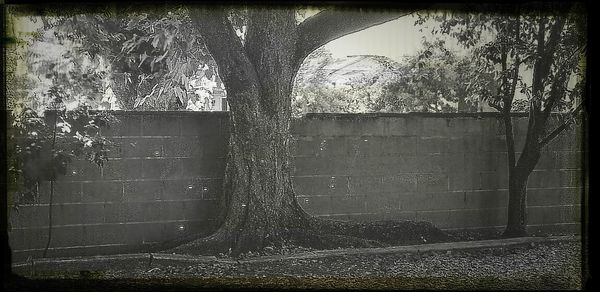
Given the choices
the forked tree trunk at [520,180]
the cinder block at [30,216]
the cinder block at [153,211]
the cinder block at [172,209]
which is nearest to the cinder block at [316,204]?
the cinder block at [172,209]

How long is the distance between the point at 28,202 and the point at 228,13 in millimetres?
1781

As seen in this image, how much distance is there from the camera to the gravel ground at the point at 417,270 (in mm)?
3797

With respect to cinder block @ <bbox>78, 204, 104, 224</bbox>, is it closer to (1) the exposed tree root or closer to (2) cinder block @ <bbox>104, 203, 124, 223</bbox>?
(2) cinder block @ <bbox>104, 203, 124, 223</bbox>

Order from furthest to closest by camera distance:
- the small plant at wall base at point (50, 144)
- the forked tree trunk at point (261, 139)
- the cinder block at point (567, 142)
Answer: the cinder block at point (567, 142), the forked tree trunk at point (261, 139), the small plant at wall base at point (50, 144)

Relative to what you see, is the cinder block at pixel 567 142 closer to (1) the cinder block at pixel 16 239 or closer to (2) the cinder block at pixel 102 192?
(2) the cinder block at pixel 102 192

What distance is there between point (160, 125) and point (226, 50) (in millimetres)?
656

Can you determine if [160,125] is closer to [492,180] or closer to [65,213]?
[65,213]

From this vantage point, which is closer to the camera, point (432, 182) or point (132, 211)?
point (132, 211)

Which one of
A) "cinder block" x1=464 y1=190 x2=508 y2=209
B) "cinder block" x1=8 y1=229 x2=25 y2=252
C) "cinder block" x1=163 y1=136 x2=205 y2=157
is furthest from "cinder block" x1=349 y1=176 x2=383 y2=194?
"cinder block" x1=8 y1=229 x2=25 y2=252

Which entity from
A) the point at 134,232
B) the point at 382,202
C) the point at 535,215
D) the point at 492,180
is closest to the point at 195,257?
the point at 134,232

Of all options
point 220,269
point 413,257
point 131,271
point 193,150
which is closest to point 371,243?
point 413,257

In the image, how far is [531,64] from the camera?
3895 millimetres

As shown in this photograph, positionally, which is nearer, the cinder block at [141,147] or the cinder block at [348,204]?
the cinder block at [141,147]

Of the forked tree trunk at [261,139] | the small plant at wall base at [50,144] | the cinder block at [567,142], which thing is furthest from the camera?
the cinder block at [567,142]
